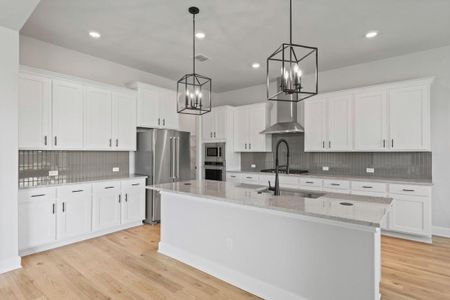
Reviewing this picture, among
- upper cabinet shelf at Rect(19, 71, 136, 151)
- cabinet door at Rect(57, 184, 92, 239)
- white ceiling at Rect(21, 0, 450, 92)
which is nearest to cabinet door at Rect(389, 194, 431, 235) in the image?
white ceiling at Rect(21, 0, 450, 92)

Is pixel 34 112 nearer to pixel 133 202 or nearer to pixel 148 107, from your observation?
pixel 148 107

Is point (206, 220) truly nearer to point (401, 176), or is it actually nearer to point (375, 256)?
point (375, 256)

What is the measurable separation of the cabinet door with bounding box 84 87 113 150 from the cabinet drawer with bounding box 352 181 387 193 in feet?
13.7

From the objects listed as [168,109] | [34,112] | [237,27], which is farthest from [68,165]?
[237,27]

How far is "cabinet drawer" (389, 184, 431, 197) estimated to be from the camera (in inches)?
139

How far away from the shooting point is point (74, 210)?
357cm

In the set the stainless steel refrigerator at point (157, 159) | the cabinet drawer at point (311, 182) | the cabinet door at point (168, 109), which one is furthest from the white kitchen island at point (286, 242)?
the cabinet door at point (168, 109)

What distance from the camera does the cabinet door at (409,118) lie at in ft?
12.1

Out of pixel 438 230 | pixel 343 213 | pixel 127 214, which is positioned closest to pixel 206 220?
pixel 343 213

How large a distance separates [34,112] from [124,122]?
134 cm

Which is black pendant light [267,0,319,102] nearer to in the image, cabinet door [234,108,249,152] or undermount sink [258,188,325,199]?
cabinet door [234,108,249,152]

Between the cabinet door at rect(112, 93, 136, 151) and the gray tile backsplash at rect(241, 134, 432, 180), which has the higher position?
the cabinet door at rect(112, 93, 136, 151)

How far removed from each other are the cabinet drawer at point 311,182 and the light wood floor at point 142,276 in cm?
131

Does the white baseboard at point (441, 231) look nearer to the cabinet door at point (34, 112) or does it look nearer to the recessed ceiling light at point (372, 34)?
the recessed ceiling light at point (372, 34)
